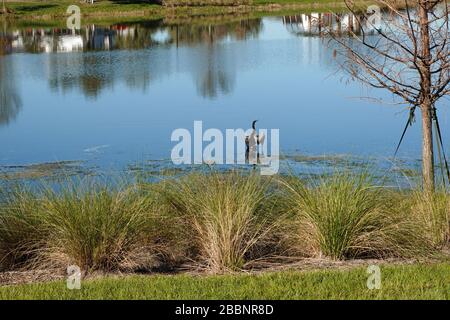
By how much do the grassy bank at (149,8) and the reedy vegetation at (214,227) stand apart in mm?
53360

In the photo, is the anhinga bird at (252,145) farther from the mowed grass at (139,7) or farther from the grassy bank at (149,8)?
the mowed grass at (139,7)

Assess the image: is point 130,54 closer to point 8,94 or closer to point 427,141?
point 8,94

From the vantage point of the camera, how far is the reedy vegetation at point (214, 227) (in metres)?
8.47

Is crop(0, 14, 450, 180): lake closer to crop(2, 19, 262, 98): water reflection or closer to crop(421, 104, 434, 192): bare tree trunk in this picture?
crop(2, 19, 262, 98): water reflection

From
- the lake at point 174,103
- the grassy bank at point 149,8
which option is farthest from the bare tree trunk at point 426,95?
the grassy bank at point 149,8

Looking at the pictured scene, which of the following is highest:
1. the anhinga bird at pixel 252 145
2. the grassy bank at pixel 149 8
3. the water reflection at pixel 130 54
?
the grassy bank at pixel 149 8

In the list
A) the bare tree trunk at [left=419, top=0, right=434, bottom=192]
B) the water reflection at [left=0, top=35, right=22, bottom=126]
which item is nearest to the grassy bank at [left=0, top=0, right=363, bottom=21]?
the water reflection at [left=0, top=35, right=22, bottom=126]

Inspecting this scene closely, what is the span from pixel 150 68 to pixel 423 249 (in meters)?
26.3

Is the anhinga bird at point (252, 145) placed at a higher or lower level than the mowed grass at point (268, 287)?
higher

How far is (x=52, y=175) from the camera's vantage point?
15.9 metres

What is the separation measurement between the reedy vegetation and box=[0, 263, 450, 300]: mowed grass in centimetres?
79
